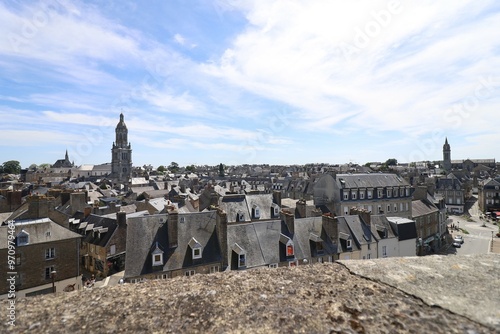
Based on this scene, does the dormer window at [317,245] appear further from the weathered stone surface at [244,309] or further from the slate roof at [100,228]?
the slate roof at [100,228]

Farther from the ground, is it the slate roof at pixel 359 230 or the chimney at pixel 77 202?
the chimney at pixel 77 202

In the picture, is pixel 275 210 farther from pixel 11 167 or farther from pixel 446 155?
pixel 11 167

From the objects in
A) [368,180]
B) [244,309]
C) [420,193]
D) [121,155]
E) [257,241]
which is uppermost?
[121,155]

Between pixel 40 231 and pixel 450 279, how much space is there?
92.7 feet

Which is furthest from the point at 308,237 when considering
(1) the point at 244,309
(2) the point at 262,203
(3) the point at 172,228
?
(1) the point at 244,309

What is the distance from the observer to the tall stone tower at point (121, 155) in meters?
119

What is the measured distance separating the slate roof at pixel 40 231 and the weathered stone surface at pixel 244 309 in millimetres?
23720

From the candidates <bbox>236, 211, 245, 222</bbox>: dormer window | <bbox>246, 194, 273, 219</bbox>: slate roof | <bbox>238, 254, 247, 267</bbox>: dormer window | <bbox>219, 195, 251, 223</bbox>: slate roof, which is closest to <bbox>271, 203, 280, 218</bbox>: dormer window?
<bbox>246, 194, 273, 219</bbox>: slate roof

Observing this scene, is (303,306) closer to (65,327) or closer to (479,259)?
(65,327)

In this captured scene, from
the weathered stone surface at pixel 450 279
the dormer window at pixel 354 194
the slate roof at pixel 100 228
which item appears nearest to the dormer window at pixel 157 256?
the slate roof at pixel 100 228

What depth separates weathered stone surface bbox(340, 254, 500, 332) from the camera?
3.35 metres

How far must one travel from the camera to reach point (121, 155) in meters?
120

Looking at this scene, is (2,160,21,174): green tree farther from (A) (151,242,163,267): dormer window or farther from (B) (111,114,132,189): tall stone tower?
(A) (151,242,163,267): dormer window

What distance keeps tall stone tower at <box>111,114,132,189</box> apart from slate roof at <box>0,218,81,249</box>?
98282 millimetres
